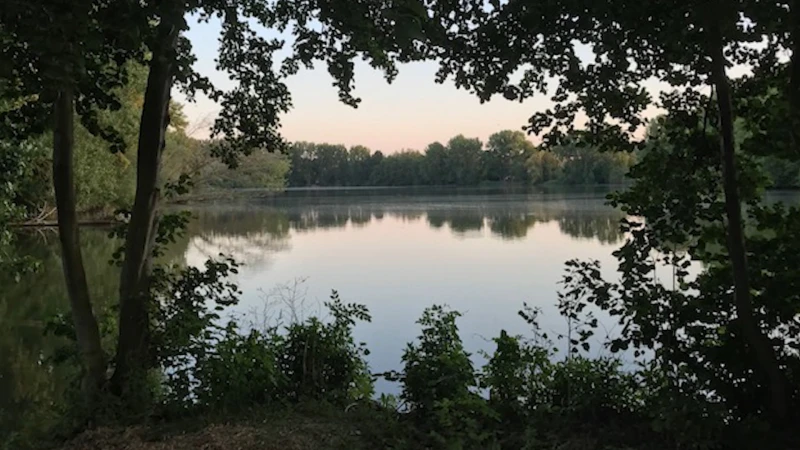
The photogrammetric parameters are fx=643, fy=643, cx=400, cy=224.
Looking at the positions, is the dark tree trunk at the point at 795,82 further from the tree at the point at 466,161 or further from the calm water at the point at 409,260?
the tree at the point at 466,161

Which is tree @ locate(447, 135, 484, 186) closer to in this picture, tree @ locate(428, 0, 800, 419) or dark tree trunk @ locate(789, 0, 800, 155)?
tree @ locate(428, 0, 800, 419)

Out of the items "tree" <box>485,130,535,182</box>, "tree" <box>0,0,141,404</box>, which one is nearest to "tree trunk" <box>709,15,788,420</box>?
"tree" <box>0,0,141,404</box>

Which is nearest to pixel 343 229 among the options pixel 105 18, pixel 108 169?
pixel 108 169

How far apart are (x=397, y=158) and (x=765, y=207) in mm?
88396

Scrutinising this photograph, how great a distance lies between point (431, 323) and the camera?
161 inches

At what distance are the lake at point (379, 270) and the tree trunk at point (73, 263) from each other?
207cm

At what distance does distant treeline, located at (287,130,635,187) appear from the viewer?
68812mm

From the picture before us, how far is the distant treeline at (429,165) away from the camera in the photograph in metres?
68.8

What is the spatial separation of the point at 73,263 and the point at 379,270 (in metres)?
10.1

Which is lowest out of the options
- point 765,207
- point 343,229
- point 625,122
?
point 343,229

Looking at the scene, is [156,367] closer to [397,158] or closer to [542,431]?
[542,431]

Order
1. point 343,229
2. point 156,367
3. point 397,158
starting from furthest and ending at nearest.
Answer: point 397,158 → point 343,229 → point 156,367

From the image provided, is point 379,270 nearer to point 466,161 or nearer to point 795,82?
point 795,82

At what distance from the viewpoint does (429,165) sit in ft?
276
